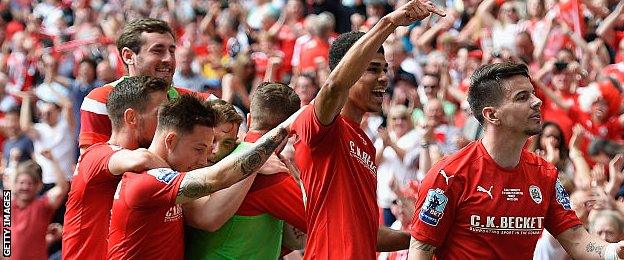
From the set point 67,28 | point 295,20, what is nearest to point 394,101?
point 295,20

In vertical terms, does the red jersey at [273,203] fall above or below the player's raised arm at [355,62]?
below

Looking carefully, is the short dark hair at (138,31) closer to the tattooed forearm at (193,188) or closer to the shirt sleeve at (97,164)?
the shirt sleeve at (97,164)

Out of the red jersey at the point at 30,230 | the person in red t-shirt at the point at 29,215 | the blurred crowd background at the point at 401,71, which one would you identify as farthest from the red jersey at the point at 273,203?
the red jersey at the point at 30,230

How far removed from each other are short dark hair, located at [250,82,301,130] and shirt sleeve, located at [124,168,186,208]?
81 centimetres

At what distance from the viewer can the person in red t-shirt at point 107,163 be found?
23.1ft

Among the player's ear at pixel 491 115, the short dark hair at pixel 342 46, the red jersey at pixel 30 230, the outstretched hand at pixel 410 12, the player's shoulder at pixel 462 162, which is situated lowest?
the red jersey at pixel 30 230

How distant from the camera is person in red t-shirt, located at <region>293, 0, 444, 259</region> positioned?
20.3ft

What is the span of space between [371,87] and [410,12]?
0.53m

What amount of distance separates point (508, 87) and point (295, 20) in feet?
36.8

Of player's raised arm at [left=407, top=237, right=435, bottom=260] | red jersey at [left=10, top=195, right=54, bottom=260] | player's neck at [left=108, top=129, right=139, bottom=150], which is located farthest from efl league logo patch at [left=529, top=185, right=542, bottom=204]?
red jersey at [left=10, top=195, right=54, bottom=260]

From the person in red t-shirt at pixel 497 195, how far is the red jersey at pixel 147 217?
1194 millimetres

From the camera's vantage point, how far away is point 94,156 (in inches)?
278
